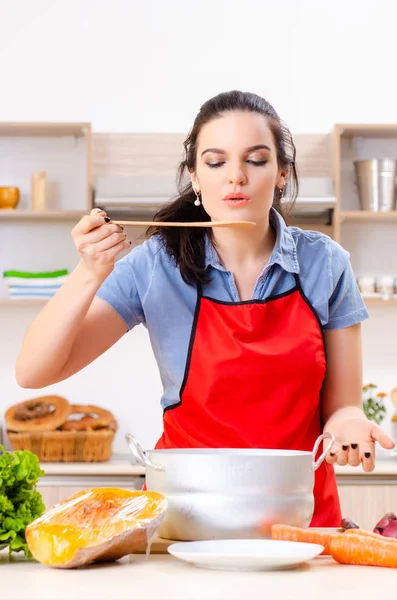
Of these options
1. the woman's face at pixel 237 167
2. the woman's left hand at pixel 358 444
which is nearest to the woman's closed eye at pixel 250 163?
the woman's face at pixel 237 167

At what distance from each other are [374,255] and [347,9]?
3.85ft

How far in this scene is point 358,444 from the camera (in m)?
1.31

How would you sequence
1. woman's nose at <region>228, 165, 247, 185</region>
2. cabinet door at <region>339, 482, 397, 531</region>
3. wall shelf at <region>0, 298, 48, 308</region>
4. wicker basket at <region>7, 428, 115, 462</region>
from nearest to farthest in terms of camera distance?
woman's nose at <region>228, 165, 247, 185</region> → cabinet door at <region>339, 482, 397, 531</region> → wicker basket at <region>7, 428, 115, 462</region> → wall shelf at <region>0, 298, 48, 308</region>

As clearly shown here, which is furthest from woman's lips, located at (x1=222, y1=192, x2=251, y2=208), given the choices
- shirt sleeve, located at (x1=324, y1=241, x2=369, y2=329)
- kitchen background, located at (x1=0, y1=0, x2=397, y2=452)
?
kitchen background, located at (x1=0, y1=0, x2=397, y2=452)

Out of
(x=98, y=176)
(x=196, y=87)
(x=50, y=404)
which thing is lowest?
(x=50, y=404)

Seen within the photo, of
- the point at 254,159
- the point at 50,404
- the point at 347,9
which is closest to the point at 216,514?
the point at 254,159

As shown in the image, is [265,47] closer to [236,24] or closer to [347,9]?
[236,24]

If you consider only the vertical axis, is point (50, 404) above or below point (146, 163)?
below

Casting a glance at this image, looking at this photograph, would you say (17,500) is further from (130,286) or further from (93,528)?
(130,286)

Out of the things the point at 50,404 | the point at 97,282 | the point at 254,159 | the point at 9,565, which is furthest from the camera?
the point at 50,404

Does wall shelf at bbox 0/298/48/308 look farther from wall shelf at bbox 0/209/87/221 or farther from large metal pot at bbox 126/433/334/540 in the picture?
large metal pot at bbox 126/433/334/540

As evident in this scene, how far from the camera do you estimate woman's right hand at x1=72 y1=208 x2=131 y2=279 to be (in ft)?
4.47

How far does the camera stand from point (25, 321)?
3.85m

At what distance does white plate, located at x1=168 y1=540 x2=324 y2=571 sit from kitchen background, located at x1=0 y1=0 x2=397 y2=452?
2.86 meters
